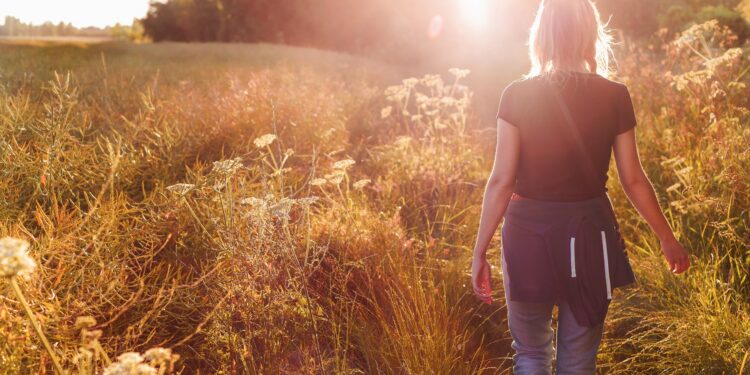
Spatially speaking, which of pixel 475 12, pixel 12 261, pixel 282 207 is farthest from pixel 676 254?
pixel 475 12

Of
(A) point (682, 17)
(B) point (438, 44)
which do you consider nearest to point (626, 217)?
(A) point (682, 17)

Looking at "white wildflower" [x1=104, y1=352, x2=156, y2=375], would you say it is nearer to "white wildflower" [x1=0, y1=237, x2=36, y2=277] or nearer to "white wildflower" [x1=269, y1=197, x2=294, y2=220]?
"white wildflower" [x1=0, y1=237, x2=36, y2=277]

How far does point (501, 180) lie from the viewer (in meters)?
2.29

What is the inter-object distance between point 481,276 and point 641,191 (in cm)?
65

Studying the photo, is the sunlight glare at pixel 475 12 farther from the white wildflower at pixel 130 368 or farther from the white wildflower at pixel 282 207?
the white wildflower at pixel 130 368

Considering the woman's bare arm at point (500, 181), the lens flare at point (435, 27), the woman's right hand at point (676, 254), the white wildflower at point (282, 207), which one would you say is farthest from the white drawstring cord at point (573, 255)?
the lens flare at point (435, 27)

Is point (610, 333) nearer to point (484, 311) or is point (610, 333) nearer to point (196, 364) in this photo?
point (484, 311)

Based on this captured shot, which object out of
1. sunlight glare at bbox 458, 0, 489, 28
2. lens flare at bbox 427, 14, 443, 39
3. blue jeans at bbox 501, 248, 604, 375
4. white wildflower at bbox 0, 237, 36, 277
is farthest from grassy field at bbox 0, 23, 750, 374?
lens flare at bbox 427, 14, 443, 39

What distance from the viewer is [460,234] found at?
445cm

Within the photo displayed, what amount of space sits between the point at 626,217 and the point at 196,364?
3.15 m

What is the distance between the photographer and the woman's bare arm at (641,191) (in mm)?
2322

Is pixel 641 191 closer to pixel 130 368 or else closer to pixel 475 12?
pixel 130 368

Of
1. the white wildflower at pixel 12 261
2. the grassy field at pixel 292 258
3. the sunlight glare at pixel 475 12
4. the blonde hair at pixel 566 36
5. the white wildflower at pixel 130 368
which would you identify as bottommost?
the grassy field at pixel 292 258

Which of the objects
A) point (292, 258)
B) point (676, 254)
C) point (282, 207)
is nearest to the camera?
point (676, 254)
